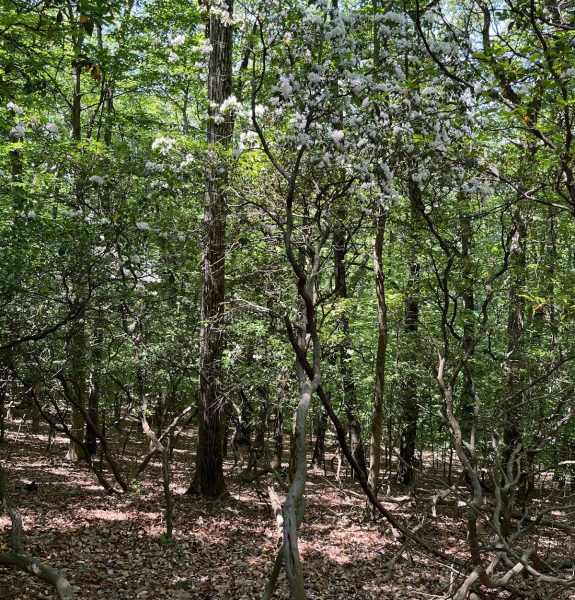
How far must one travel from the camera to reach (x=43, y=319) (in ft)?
24.5

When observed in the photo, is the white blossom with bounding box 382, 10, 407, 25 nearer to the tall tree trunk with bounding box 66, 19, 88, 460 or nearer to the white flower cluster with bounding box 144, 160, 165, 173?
the tall tree trunk with bounding box 66, 19, 88, 460

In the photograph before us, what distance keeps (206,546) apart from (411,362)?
5882mm

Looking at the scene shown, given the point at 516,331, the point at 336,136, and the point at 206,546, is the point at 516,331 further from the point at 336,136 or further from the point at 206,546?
the point at 336,136

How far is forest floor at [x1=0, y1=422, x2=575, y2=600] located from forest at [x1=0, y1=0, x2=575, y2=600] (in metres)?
0.05

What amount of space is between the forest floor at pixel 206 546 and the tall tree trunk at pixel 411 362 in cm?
158

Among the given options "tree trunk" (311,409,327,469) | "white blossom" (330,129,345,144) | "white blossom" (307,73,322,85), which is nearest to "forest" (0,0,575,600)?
"white blossom" (307,73,322,85)

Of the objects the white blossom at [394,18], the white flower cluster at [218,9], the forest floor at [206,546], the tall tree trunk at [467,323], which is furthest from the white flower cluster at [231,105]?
the forest floor at [206,546]

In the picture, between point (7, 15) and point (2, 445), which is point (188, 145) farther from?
point (2, 445)

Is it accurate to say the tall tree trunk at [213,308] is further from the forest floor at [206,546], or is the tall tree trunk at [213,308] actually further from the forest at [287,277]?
the forest floor at [206,546]

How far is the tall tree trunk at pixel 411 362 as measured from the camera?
9725 mm

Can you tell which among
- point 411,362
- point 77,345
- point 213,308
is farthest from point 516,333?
point 77,345

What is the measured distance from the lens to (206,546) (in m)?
7.84

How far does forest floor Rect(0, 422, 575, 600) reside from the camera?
6371 mm

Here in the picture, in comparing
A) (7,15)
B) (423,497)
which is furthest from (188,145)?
(423,497)
